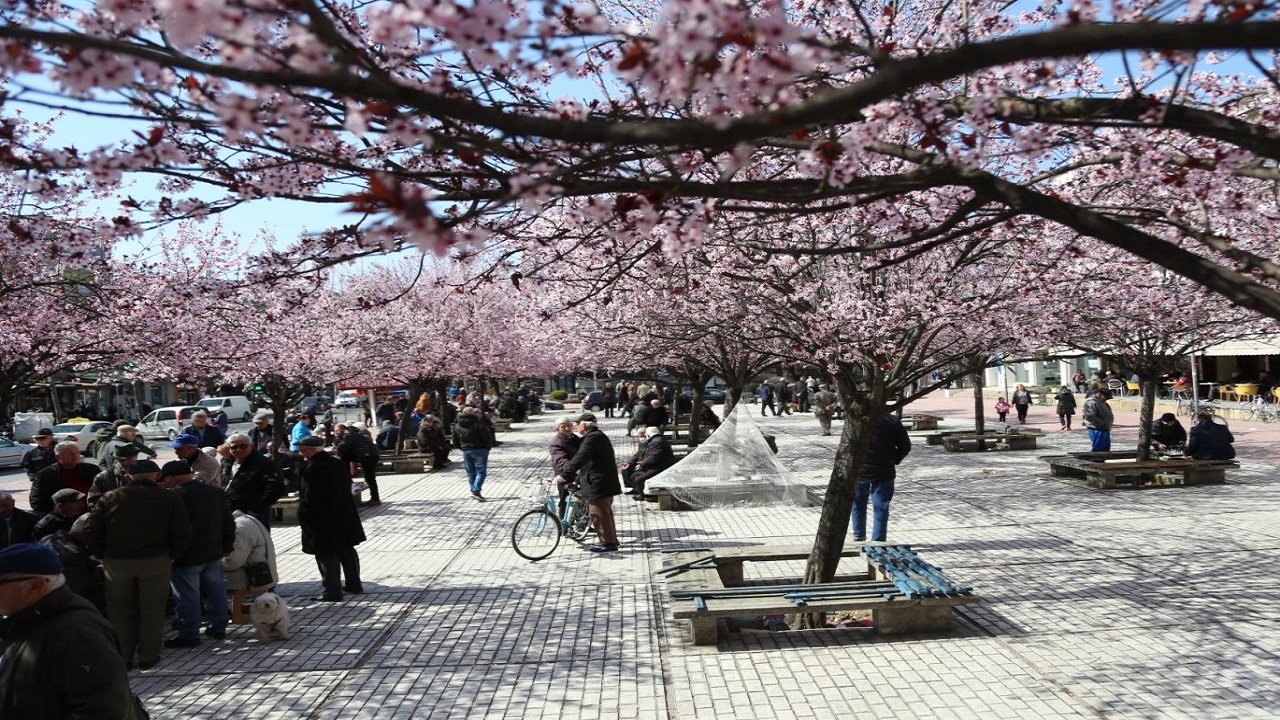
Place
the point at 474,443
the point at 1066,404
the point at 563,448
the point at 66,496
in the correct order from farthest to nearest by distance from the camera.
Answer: the point at 1066,404, the point at 474,443, the point at 563,448, the point at 66,496

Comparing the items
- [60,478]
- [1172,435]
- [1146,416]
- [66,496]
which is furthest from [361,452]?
[1172,435]

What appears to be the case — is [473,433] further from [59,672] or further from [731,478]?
[59,672]

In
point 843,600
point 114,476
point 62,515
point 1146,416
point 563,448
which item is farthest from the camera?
point 1146,416

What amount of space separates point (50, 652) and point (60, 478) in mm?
6697

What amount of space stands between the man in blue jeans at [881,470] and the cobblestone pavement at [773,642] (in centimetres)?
63

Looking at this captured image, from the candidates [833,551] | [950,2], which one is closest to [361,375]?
[833,551]

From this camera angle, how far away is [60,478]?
918cm

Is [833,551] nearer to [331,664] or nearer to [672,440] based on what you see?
[331,664]

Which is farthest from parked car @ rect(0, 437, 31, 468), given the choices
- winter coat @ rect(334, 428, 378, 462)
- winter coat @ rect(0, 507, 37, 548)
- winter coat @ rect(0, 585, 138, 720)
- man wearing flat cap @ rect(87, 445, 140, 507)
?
winter coat @ rect(0, 585, 138, 720)

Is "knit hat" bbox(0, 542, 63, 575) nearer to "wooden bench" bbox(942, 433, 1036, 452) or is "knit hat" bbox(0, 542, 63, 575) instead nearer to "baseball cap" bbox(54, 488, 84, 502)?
"baseball cap" bbox(54, 488, 84, 502)

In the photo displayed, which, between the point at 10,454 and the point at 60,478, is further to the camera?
the point at 10,454

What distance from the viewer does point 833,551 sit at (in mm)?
8336

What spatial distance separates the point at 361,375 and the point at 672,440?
7855mm

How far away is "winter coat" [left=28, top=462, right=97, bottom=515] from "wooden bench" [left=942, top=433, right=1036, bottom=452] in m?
18.1
